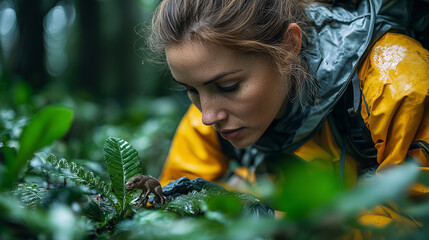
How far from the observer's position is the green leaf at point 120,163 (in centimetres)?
101

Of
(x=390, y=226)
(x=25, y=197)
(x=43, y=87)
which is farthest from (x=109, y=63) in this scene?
(x=390, y=226)

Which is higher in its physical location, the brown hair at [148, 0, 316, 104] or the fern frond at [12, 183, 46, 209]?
the brown hair at [148, 0, 316, 104]

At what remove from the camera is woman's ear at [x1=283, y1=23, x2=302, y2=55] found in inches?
59.2

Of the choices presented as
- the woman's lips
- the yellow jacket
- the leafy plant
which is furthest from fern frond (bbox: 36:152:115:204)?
the yellow jacket

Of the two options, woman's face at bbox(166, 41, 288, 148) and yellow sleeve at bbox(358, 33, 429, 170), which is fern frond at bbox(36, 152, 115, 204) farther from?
yellow sleeve at bbox(358, 33, 429, 170)

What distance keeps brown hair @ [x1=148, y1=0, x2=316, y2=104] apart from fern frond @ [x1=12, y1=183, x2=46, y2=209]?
784 mm

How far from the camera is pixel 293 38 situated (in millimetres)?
1529

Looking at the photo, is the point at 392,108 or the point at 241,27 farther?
the point at 241,27

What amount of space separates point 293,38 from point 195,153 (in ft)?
2.95

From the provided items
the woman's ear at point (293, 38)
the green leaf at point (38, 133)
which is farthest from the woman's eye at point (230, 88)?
the green leaf at point (38, 133)

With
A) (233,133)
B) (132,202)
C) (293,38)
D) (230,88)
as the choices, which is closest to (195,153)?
(233,133)

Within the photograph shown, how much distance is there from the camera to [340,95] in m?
1.47

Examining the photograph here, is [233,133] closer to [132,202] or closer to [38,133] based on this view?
[132,202]

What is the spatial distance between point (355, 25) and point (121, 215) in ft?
4.08
